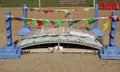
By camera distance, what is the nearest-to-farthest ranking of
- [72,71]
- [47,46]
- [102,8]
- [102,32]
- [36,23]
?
1. [72,71]
2. [36,23]
3. [47,46]
4. [102,32]
5. [102,8]

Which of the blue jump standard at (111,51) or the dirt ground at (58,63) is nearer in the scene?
the dirt ground at (58,63)

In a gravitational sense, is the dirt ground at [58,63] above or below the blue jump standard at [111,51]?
below

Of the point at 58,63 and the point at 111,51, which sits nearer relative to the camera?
the point at 58,63

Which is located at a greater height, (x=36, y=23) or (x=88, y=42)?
(x=36, y=23)

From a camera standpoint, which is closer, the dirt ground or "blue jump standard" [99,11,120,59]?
the dirt ground

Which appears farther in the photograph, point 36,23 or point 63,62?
point 36,23

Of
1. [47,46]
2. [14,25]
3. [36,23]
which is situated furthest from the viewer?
[14,25]

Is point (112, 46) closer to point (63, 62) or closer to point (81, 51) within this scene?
point (81, 51)

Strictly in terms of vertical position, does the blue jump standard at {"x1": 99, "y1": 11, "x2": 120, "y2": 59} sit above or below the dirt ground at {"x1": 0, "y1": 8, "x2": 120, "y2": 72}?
above

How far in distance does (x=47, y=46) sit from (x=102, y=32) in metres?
3.23

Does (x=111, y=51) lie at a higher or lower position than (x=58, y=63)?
higher

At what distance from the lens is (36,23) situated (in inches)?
330

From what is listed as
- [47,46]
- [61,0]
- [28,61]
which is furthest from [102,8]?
[28,61]

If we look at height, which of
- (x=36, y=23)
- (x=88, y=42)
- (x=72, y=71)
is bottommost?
(x=72, y=71)
